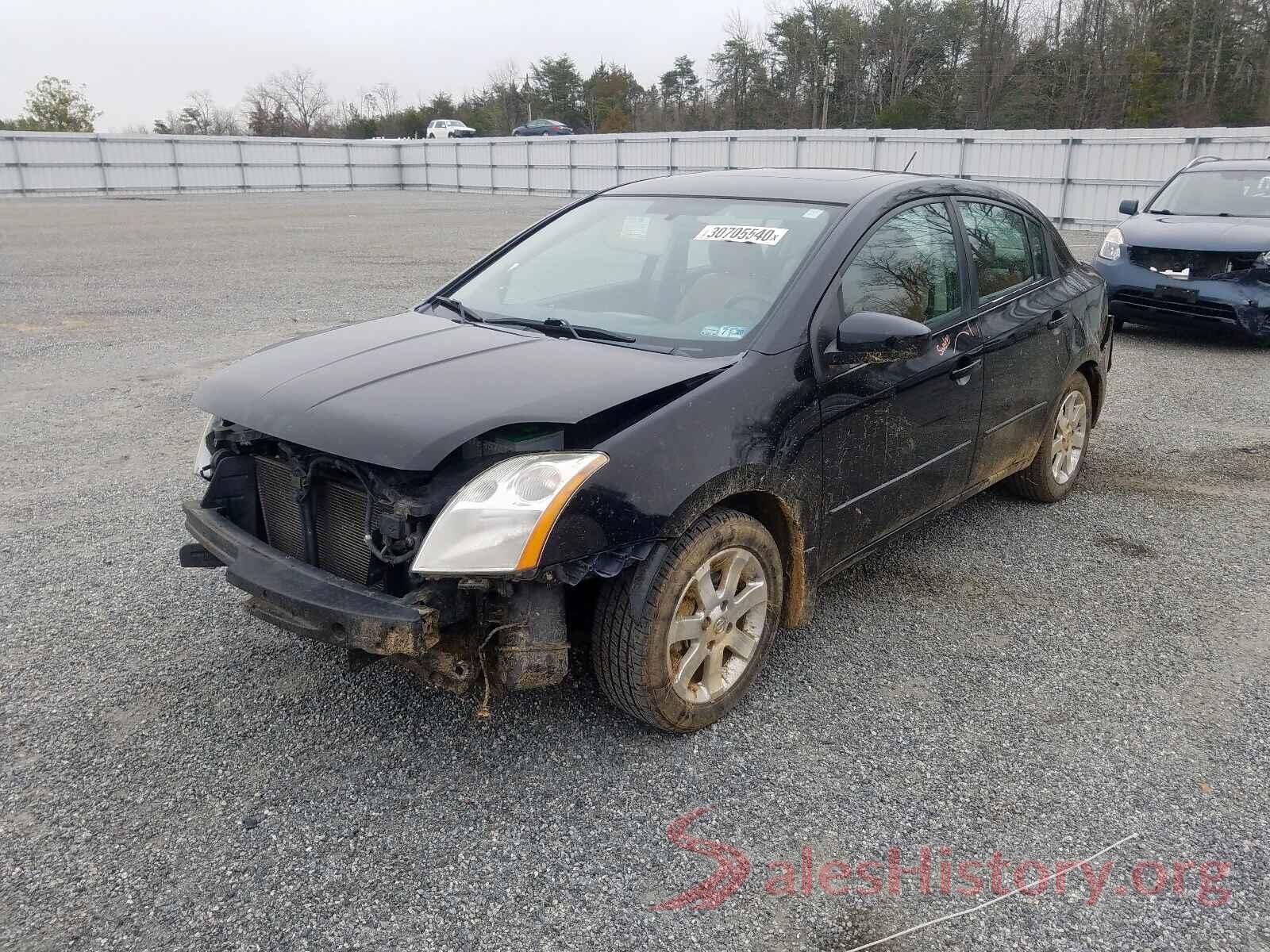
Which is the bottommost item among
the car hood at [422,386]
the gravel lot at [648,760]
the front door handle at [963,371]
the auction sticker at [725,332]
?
the gravel lot at [648,760]

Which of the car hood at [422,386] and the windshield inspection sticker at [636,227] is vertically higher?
the windshield inspection sticker at [636,227]

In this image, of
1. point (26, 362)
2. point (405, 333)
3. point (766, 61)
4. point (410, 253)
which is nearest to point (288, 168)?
point (410, 253)

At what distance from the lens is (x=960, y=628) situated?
13.0ft

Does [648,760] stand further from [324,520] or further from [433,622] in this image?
[324,520]

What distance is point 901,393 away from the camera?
12.2 feet

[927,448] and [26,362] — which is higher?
[927,448]

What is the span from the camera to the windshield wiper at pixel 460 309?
390 centimetres

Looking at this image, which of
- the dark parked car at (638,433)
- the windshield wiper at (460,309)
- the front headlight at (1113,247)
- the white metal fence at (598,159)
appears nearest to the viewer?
the dark parked car at (638,433)

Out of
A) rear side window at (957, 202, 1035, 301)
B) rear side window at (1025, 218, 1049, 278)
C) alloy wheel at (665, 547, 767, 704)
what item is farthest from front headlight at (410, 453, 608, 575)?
rear side window at (1025, 218, 1049, 278)

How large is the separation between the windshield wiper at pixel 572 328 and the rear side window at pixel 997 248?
1.77 m

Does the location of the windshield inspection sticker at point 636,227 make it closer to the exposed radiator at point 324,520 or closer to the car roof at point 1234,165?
the exposed radiator at point 324,520

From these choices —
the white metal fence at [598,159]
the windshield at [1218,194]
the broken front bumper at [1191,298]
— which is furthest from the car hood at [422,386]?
the white metal fence at [598,159]

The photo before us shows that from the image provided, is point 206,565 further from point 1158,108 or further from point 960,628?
point 1158,108

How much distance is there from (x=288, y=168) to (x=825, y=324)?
3996 cm
